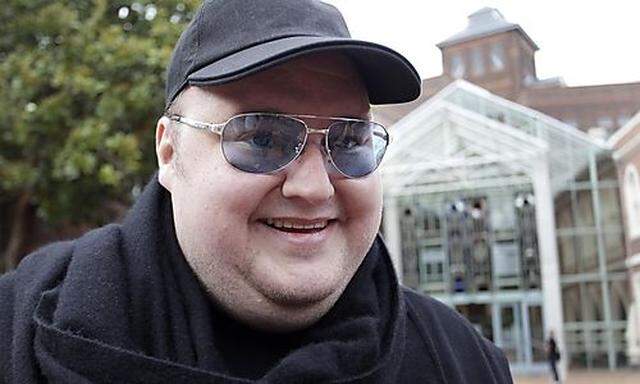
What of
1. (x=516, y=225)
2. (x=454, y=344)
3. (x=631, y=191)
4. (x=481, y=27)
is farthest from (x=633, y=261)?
(x=454, y=344)

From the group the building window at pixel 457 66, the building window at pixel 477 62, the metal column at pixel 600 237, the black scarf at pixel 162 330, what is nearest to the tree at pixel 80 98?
the black scarf at pixel 162 330

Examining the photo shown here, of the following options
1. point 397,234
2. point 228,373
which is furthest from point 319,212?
point 397,234

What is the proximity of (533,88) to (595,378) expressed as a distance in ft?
23.2

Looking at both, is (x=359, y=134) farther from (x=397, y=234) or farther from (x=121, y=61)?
(x=397, y=234)

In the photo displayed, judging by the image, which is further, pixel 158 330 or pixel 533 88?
pixel 533 88

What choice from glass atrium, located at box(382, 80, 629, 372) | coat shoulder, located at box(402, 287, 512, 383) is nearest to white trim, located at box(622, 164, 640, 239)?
glass atrium, located at box(382, 80, 629, 372)

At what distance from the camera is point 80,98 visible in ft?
24.4

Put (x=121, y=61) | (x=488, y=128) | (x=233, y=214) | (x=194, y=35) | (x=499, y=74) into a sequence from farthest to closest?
(x=488, y=128)
(x=499, y=74)
(x=121, y=61)
(x=194, y=35)
(x=233, y=214)

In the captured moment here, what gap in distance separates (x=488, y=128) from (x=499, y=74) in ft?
10.00

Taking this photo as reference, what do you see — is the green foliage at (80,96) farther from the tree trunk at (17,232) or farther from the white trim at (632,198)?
the white trim at (632,198)

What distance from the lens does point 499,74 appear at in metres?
17.2

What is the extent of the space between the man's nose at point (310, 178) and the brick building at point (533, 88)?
10.7m

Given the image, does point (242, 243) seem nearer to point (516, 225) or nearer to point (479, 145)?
point (479, 145)

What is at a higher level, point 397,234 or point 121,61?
point 121,61
